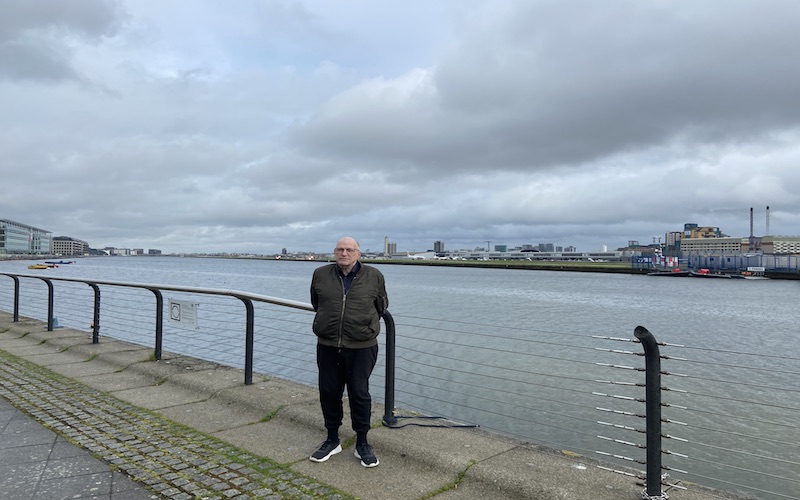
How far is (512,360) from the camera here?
57.5 feet

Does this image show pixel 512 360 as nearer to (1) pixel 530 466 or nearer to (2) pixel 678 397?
(2) pixel 678 397

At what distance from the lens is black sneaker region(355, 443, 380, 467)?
420cm

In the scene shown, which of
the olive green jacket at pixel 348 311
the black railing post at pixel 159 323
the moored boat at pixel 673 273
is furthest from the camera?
the moored boat at pixel 673 273

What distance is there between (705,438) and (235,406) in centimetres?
943

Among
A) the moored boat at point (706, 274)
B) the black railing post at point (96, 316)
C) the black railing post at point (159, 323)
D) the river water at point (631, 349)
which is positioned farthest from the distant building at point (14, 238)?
the black railing post at point (159, 323)

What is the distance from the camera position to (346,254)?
168 inches

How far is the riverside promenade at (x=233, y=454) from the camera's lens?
12.3 ft

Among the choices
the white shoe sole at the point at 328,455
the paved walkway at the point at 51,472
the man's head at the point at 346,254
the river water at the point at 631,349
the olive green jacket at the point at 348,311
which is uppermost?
the man's head at the point at 346,254

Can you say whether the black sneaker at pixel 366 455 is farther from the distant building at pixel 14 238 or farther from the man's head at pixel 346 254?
the distant building at pixel 14 238

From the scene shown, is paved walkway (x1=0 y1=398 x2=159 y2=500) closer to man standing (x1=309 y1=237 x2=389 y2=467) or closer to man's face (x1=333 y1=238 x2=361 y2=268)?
man standing (x1=309 y1=237 x2=389 y2=467)

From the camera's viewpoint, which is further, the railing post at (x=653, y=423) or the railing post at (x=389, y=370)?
the railing post at (x=389, y=370)

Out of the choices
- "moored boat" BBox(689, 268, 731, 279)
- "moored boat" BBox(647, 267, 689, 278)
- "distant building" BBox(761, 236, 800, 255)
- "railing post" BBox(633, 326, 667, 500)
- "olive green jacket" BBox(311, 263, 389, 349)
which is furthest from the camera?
"distant building" BBox(761, 236, 800, 255)

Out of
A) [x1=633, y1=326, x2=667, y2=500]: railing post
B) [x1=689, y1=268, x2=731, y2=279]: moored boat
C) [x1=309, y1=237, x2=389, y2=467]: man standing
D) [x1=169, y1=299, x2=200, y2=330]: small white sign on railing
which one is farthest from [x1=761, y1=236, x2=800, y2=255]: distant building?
[x1=309, y1=237, x2=389, y2=467]: man standing

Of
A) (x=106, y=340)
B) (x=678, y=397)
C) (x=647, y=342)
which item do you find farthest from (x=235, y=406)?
(x=678, y=397)
